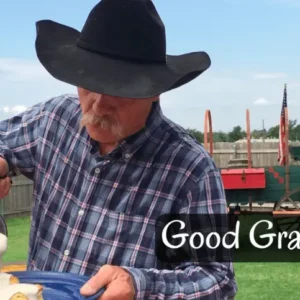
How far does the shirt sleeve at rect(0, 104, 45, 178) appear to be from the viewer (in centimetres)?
145

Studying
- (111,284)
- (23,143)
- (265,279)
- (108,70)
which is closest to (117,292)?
(111,284)

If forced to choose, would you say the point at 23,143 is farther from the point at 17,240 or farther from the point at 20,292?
the point at 17,240

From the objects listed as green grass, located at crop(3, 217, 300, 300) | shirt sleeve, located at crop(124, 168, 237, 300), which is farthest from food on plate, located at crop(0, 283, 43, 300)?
green grass, located at crop(3, 217, 300, 300)

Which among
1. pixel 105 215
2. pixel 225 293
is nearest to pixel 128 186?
pixel 105 215

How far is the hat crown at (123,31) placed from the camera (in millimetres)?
1207

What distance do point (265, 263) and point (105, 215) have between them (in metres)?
4.98

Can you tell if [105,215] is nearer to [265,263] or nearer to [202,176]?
[202,176]

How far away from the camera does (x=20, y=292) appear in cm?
92

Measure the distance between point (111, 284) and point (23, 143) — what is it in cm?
59

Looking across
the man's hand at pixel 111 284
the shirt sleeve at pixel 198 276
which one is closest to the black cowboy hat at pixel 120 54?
the shirt sleeve at pixel 198 276

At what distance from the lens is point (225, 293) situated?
120cm

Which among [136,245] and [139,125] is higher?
[139,125]

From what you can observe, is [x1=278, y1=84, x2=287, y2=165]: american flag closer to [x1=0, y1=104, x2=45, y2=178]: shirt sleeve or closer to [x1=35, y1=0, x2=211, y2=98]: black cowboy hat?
[x1=0, y1=104, x2=45, y2=178]: shirt sleeve

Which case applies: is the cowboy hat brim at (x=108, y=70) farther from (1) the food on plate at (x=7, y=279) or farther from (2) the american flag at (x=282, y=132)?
(2) the american flag at (x=282, y=132)
